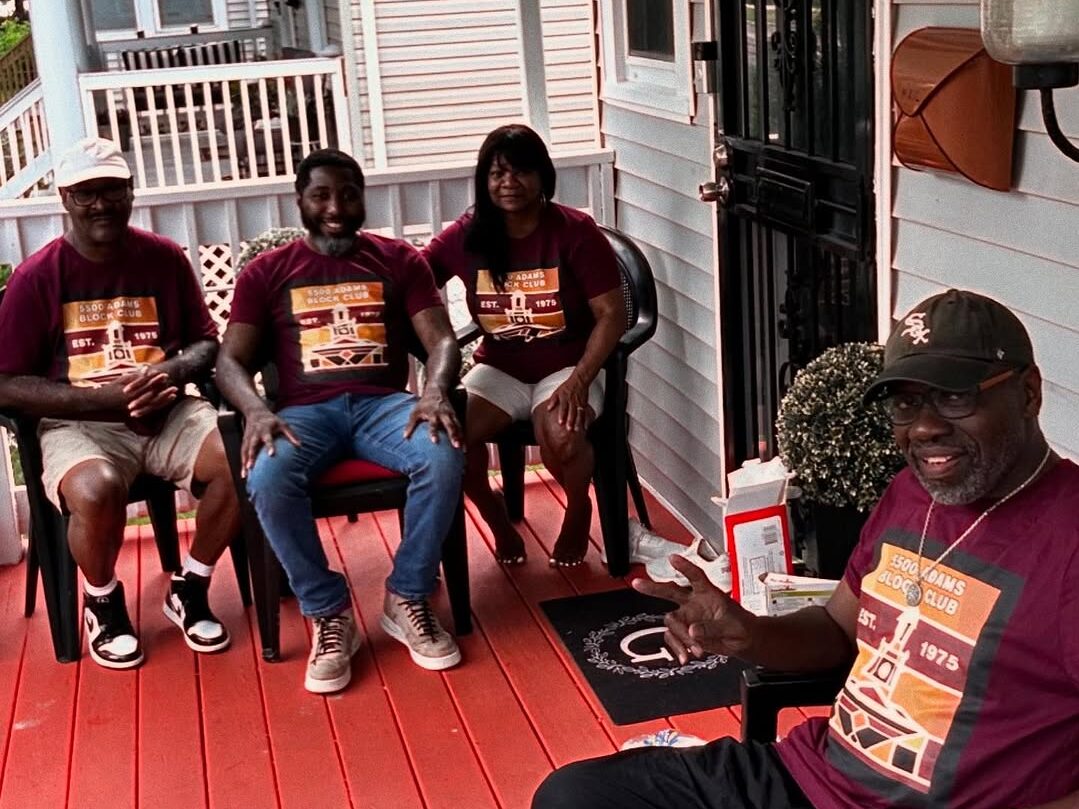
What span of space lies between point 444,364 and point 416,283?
0.86 ft

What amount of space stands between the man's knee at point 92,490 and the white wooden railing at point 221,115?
2535 millimetres

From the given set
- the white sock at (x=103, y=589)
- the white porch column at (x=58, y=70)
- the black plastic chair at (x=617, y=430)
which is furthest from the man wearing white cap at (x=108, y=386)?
the white porch column at (x=58, y=70)

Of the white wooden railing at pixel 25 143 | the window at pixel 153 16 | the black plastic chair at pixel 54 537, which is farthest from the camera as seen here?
the window at pixel 153 16

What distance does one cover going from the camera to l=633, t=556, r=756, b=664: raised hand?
1.96 m

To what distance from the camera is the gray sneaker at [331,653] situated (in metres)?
3.46

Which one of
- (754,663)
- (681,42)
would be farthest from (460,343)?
(754,663)

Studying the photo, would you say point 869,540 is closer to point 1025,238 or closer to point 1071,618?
point 1071,618

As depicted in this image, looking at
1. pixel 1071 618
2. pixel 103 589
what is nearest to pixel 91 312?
pixel 103 589

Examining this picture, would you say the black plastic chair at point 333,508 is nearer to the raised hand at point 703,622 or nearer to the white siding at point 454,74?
the raised hand at point 703,622

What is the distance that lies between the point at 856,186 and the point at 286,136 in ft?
20.4

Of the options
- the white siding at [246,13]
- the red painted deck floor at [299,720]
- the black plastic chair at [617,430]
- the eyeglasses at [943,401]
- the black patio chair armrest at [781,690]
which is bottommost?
the red painted deck floor at [299,720]

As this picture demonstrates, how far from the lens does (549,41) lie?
926 centimetres

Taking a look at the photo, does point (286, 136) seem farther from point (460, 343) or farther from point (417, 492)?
point (417, 492)

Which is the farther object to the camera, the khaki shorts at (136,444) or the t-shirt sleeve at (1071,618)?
the khaki shorts at (136,444)
